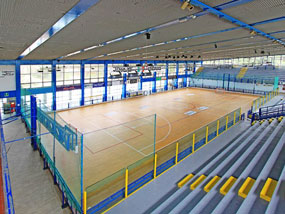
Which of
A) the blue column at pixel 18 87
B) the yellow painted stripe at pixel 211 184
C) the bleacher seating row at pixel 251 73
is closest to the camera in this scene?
the yellow painted stripe at pixel 211 184

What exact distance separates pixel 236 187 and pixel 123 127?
30.2ft

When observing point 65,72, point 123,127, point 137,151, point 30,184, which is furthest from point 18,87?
point 137,151

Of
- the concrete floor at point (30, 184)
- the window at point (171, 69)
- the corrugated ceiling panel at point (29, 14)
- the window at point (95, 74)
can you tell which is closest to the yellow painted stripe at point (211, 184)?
the concrete floor at point (30, 184)

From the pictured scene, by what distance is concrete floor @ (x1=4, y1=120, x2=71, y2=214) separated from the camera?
20.8ft

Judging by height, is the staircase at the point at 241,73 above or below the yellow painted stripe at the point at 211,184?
above

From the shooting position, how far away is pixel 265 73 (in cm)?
3172

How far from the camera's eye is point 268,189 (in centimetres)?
482

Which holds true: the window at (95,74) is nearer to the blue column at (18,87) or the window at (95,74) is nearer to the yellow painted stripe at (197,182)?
the blue column at (18,87)

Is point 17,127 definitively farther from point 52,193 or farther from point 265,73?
point 265,73

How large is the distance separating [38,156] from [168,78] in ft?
87.5

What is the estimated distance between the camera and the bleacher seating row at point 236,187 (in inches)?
175

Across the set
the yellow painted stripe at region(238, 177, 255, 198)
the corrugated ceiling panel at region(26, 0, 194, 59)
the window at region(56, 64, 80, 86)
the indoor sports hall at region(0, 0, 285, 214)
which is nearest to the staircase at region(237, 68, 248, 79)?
the indoor sports hall at region(0, 0, 285, 214)

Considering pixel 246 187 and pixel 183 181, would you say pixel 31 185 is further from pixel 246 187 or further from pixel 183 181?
pixel 246 187

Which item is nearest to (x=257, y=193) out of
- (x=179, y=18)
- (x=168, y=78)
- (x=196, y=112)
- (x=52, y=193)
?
(x=179, y=18)
